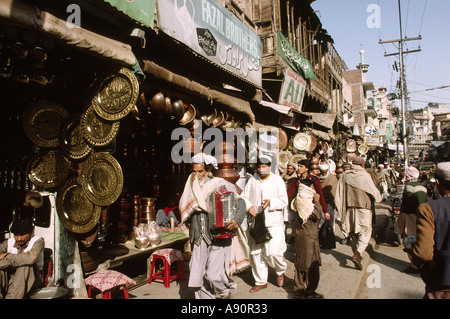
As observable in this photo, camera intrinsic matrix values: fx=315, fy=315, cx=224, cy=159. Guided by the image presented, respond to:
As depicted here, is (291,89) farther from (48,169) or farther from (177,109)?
(48,169)

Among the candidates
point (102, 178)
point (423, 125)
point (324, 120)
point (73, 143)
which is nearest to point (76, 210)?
point (102, 178)

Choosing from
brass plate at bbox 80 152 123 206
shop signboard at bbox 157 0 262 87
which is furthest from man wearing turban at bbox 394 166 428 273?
brass plate at bbox 80 152 123 206

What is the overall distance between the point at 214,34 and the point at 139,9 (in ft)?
→ 7.57

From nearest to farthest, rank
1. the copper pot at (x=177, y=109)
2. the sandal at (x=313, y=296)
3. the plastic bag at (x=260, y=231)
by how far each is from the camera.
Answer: the sandal at (x=313, y=296), the plastic bag at (x=260, y=231), the copper pot at (x=177, y=109)

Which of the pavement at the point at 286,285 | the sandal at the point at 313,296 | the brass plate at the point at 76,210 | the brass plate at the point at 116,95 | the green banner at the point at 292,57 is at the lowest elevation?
the pavement at the point at 286,285

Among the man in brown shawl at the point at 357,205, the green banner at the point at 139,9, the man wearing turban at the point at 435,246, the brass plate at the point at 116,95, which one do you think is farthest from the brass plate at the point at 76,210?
the man in brown shawl at the point at 357,205

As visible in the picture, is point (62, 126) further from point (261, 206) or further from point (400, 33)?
point (400, 33)

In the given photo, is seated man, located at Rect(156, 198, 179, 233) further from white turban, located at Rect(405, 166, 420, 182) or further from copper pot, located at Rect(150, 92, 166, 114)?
white turban, located at Rect(405, 166, 420, 182)

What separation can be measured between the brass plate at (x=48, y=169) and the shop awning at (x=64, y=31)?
63.8 inches

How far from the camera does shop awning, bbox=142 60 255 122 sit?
477 cm

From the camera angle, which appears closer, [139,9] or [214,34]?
[139,9]

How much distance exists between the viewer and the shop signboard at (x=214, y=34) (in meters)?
5.08

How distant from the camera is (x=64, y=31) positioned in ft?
10.8

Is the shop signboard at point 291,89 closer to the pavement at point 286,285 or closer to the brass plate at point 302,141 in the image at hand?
the brass plate at point 302,141
